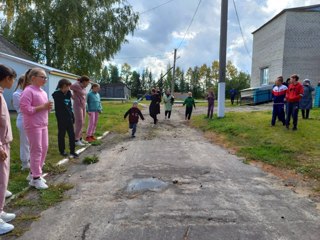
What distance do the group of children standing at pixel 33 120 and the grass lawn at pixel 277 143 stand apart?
433 cm

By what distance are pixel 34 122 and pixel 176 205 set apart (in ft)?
8.55

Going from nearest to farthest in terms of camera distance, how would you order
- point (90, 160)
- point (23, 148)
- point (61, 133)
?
point (23, 148) → point (90, 160) → point (61, 133)

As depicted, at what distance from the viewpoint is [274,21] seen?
2945 cm

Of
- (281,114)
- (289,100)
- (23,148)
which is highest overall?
(289,100)

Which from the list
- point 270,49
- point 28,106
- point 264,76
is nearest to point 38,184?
point 28,106

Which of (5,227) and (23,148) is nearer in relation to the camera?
(5,227)

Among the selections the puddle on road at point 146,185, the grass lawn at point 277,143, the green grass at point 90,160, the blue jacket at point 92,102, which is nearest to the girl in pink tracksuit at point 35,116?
the puddle on road at point 146,185

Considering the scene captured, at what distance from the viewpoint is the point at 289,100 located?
1049 cm

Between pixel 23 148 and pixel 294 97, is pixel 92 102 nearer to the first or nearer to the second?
pixel 23 148

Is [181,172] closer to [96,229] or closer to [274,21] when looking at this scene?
[96,229]

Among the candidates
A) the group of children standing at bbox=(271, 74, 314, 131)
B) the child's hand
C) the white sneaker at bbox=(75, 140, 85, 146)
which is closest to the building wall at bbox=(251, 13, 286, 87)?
the group of children standing at bbox=(271, 74, 314, 131)

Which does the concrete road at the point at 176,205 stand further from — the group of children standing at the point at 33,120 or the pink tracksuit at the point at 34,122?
the pink tracksuit at the point at 34,122

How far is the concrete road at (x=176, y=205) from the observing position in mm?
3758

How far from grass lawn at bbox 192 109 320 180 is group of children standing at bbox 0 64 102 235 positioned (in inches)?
170
